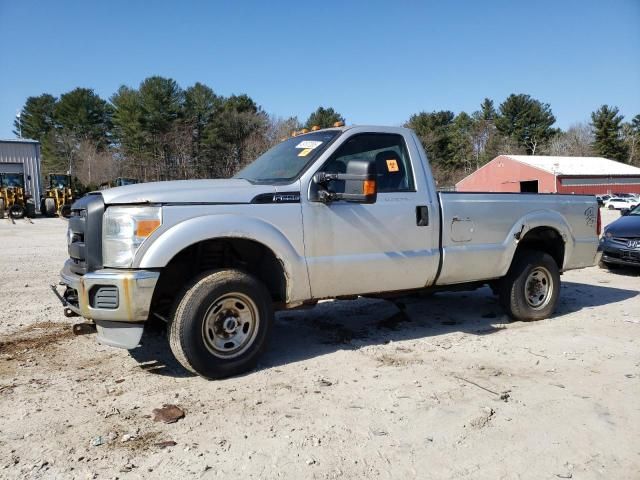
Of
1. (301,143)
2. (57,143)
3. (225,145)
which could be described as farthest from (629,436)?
(57,143)

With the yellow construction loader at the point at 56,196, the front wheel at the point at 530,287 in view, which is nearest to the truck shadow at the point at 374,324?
the front wheel at the point at 530,287

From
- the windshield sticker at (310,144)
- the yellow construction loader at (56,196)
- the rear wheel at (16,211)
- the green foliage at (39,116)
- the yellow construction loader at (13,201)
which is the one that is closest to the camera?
the windshield sticker at (310,144)

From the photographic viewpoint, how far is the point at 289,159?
4.75m

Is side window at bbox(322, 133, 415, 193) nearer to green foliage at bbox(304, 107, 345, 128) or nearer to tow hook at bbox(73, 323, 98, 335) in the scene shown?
tow hook at bbox(73, 323, 98, 335)

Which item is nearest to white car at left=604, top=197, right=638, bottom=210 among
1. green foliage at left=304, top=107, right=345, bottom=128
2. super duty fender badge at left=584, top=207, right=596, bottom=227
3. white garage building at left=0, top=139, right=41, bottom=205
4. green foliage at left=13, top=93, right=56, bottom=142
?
green foliage at left=304, top=107, right=345, bottom=128

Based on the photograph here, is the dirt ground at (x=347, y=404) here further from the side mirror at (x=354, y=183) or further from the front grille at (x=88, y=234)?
the side mirror at (x=354, y=183)

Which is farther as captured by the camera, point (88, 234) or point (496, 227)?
point (496, 227)

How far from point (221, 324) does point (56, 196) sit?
3125 cm

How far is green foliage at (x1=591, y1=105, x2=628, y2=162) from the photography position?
258 ft

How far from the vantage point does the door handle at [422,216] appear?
4828mm

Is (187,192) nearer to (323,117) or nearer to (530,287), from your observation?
(530,287)

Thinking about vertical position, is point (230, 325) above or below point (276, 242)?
below

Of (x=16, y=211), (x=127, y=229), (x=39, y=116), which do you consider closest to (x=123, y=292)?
(x=127, y=229)

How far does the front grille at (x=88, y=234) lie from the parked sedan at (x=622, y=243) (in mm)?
8217
